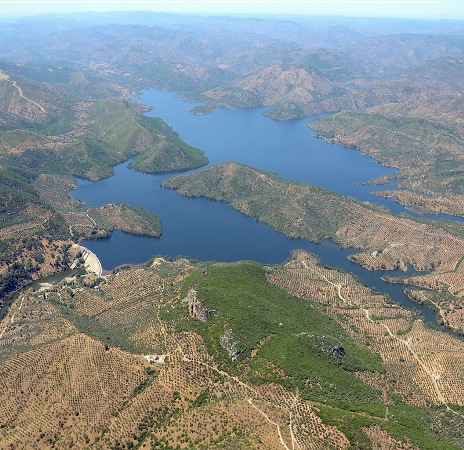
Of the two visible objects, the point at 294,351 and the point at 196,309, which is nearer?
the point at 294,351

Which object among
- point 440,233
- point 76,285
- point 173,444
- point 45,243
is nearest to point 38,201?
point 45,243

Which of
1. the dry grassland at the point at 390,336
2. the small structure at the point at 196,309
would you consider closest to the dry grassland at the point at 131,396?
the small structure at the point at 196,309

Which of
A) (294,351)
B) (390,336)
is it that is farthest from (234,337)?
(390,336)

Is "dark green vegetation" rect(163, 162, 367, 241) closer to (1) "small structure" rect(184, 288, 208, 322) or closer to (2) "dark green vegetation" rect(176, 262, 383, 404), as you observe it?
(2) "dark green vegetation" rect(176, 262, 383, 404)

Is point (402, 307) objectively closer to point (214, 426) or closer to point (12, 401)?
point (214, 426)

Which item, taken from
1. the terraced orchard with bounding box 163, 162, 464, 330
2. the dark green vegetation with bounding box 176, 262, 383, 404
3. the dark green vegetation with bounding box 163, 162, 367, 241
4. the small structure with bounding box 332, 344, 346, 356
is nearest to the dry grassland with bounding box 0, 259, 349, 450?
the dark green vegetation with bounding box 176, 262, 383, 404

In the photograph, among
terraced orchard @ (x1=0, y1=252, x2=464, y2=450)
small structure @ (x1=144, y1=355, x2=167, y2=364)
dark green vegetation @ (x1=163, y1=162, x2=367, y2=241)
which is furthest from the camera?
dark green vegetation @ (x1=163, y1=162, x2=367, y2=241)

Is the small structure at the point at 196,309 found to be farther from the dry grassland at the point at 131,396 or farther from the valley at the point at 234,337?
the dry grassland at the point at 131,396

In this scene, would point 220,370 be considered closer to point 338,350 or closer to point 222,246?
point 338,350
